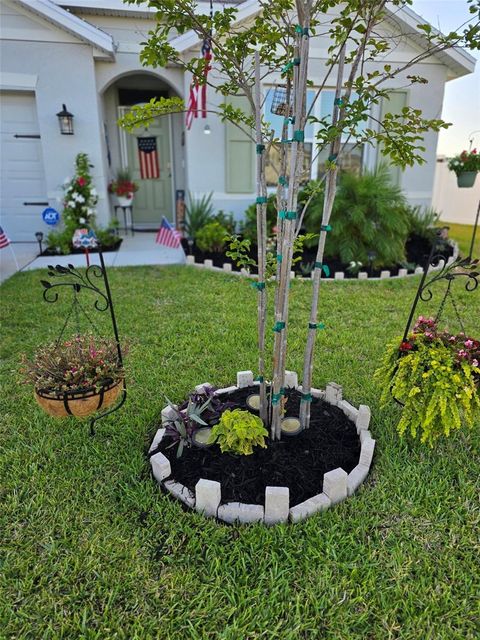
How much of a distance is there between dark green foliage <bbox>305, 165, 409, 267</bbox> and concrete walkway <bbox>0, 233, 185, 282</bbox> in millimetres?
2215

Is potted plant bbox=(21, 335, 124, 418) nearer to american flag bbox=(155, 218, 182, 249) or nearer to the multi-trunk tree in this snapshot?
the multi-trunk tree

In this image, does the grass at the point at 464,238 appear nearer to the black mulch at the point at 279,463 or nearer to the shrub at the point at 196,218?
the shrub at the point at 196,218

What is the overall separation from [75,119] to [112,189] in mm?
1280

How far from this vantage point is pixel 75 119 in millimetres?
6859

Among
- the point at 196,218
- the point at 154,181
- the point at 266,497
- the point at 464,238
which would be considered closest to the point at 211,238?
the point at 196,218

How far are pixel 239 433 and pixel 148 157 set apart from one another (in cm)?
739

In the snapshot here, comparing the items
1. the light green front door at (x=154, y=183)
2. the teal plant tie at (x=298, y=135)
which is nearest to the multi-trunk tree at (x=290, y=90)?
the teal plant tie at (x=298, y=135)

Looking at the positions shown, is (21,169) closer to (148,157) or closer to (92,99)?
(92,99)

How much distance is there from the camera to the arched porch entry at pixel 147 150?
27.1ft

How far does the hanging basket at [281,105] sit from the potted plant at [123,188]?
20.1ft

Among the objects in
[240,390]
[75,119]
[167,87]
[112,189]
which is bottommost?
[240,390]

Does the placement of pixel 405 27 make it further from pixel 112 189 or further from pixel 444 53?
pixel 112 189

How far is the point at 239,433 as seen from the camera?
79.4 inches

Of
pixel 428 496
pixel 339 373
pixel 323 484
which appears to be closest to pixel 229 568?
pixel 323 484
